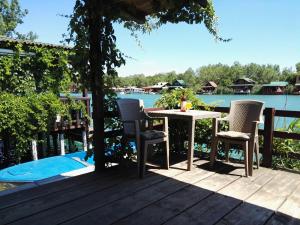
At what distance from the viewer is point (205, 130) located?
4.25m

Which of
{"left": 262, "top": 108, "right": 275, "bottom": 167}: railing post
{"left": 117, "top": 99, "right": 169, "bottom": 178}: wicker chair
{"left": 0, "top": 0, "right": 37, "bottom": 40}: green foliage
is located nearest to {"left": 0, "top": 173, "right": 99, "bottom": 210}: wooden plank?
{"left": 117, "top": 99, "right": 169, "bottom": 178}: wicker chair

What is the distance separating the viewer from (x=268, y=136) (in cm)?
363

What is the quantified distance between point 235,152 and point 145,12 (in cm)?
235

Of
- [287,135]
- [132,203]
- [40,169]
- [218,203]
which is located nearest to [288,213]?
[218,203]

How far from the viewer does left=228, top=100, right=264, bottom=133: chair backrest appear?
3564mm

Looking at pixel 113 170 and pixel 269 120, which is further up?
pixel 269 120

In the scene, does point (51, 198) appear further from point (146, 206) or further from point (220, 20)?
point (220, 20)

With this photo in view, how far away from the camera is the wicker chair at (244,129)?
321cm

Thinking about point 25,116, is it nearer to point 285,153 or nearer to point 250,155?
point 250,155

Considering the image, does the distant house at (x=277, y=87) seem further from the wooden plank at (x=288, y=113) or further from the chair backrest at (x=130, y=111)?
the chair backrest at (x=130, y=111)

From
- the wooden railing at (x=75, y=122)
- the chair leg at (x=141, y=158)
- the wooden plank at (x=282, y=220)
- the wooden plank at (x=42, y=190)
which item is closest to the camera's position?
the wooden plank at (x=282, y=220)

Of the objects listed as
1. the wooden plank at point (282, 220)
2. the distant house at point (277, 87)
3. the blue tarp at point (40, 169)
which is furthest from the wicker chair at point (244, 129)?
the blue tarp at point (40, 169)

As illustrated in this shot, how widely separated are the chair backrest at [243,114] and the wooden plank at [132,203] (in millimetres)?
1015

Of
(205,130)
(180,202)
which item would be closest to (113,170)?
(180,202)
